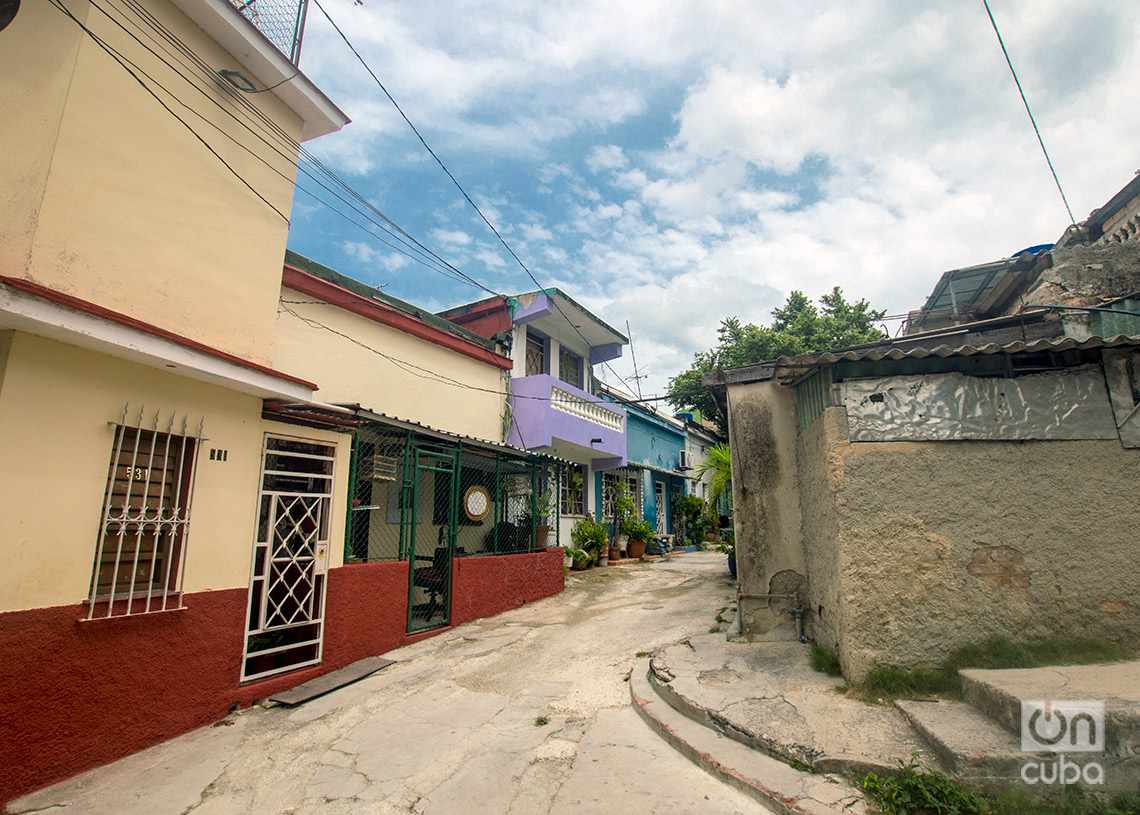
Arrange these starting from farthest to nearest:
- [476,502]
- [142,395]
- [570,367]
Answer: [570,367] → [476,502] → [142,395]

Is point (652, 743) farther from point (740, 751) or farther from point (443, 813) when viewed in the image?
point (443, 813)

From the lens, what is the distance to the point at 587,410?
13375 mm

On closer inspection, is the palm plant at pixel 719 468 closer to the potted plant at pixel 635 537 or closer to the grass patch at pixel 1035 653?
the potted plant at pixel 635 537

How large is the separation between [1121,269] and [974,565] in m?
5.68

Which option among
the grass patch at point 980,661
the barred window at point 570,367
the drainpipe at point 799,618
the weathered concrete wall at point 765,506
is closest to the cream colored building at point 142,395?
the weathered concrete wall at point 765,506

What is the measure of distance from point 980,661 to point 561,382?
353 inches

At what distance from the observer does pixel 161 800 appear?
11.4ft

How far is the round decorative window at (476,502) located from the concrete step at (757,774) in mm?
4422

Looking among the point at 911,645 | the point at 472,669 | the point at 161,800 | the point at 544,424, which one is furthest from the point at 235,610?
the point at 544,424

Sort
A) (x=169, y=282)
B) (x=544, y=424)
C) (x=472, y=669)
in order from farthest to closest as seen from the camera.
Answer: (x=544, y=424)
(x=472, y=669)
(x=169, y=282)

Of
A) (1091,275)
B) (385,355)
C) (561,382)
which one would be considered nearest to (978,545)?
(1091,275)

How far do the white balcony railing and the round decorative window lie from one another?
3.78m

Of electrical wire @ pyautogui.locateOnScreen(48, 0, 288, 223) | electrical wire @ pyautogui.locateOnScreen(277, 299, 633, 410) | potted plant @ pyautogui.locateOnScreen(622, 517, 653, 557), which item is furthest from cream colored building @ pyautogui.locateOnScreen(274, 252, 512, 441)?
potted plant @ pyautogui.locateOnScreen(622, 517, 653, 557)

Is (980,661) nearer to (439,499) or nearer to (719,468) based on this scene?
(439,499)
